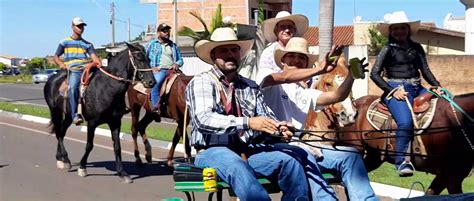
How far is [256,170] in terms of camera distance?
18.7 feet

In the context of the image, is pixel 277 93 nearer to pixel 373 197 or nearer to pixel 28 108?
pixel 373 197

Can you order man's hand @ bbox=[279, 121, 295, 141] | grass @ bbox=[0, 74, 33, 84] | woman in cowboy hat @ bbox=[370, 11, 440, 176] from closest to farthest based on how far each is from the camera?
man's hand @ bbox=[279, 121, 295, 141] → woman in cowboy hat @ bbox=[370, 11, 440, 176] → grass @ bbox=[0, 74, 33, 84]

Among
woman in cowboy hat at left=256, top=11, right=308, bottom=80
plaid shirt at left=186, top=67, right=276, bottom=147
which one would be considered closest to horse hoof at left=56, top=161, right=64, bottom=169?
woman in cowboy hat at left=256, top=11, right=308, bottom=80

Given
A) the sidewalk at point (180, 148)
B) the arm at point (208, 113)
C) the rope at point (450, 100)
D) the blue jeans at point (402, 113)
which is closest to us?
the arm at point (208, 113)

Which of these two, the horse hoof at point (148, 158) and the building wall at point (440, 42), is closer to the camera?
the horse hoof at point (148, 158)

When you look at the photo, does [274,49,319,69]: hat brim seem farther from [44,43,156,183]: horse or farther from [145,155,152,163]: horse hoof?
[145,155,152,163]: horse hoof

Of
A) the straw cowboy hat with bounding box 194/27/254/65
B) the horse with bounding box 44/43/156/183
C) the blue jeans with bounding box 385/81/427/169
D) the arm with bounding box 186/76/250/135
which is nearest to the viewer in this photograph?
the arm with bounding box 186/76/250/135

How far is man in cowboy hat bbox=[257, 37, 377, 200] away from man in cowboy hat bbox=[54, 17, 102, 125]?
5.98 meters

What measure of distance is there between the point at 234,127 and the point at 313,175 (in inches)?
32.5

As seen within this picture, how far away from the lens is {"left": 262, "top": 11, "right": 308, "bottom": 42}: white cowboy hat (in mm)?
7586

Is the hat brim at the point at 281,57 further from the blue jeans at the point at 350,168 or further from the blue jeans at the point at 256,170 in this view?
the blue jeans at the point at 256,170

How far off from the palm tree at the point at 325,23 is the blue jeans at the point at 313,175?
266 inches

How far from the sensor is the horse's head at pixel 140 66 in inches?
450

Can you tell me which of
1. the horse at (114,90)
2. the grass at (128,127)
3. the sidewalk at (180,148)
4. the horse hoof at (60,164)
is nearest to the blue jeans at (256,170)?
the sidewalk at (180,148)
